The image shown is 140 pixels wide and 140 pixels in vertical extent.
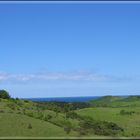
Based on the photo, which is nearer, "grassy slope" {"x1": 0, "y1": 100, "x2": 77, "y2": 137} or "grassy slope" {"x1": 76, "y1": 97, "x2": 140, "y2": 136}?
"grassy slope" {"x1": 0, "y1": 100, "x2": 77, "y2": 137}

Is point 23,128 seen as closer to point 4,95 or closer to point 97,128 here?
point 97,128

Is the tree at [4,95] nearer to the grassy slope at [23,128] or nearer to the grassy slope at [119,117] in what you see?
the grassy slope at [119,117]

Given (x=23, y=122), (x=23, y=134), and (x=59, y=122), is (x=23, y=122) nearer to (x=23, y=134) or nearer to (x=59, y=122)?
(x=23, y=134)

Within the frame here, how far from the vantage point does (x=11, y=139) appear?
12773 mm

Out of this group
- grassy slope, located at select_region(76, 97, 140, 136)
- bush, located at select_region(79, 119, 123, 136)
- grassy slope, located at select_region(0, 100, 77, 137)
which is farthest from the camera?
grassy slope, located at select_region(76, 97, 140, 136)

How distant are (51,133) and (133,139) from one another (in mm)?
13982

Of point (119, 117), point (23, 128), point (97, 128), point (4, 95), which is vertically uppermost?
point (4, 95)

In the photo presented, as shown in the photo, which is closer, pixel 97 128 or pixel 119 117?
pixel 97 128

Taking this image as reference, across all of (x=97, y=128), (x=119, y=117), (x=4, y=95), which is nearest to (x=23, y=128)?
(x=97, y=128)

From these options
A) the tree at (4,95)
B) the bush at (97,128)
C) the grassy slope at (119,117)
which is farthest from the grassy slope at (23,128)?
the tree at (4,95)

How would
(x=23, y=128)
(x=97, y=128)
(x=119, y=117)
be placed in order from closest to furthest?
(x=23, y=128) → (x=97, y=128) → (x=119, y=117)

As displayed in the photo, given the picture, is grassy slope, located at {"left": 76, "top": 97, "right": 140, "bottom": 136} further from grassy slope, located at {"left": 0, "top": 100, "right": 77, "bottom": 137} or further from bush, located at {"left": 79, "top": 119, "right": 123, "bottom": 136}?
grassy slope, located at {"left": 0, "top": 100, "right": 77, "bottom": 137}

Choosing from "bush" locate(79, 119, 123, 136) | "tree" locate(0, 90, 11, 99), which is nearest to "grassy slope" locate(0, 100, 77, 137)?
"bush" locate(79, 119, 123, 136)

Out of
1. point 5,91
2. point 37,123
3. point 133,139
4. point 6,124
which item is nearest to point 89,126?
point 37,123
